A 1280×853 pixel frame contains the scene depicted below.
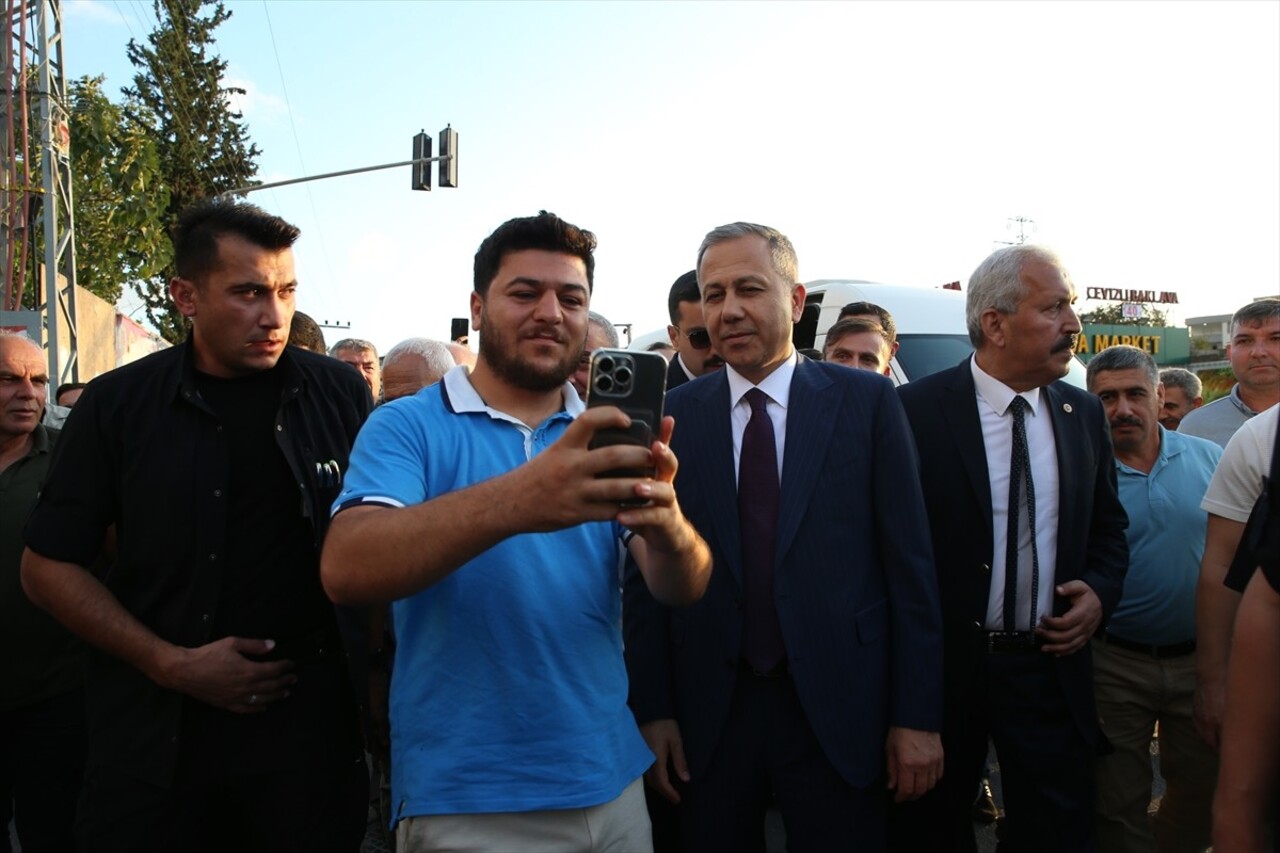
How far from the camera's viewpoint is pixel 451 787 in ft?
6.51

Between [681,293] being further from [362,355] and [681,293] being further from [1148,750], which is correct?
[362,355]

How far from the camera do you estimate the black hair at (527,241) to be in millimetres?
2211

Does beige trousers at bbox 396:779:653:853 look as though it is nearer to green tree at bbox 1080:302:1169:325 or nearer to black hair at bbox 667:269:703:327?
black hair at bbox 667:269:703:327

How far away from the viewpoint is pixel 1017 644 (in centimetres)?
319

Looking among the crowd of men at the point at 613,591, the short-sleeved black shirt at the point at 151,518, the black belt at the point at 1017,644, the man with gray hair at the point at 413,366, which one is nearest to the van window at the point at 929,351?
the crowd of men at the point at 613,591

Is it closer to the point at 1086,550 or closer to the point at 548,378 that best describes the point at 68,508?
the point at 548,378

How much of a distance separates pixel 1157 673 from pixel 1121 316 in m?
82.4

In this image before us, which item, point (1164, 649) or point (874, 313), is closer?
point (1164, 649)

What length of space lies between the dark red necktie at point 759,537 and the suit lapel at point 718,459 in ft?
0.12

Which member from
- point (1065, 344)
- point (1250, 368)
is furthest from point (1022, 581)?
point (1250, 368)

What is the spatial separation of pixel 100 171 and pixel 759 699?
1656 cm

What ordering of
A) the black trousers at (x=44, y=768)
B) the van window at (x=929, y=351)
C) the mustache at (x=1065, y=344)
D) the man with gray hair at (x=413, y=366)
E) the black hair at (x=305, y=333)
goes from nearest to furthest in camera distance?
the mustache at (x=1065, y=344)
the black trousers at (x=44, y=768)
the black hair at (x=305, y=333)
the man with gray hair at (x=413, y=366)
the van window at (x=929, y=351)

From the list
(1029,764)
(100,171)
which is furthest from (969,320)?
(100,171)

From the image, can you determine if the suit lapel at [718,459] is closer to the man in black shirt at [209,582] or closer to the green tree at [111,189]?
the man in black shirt at [209,582]
